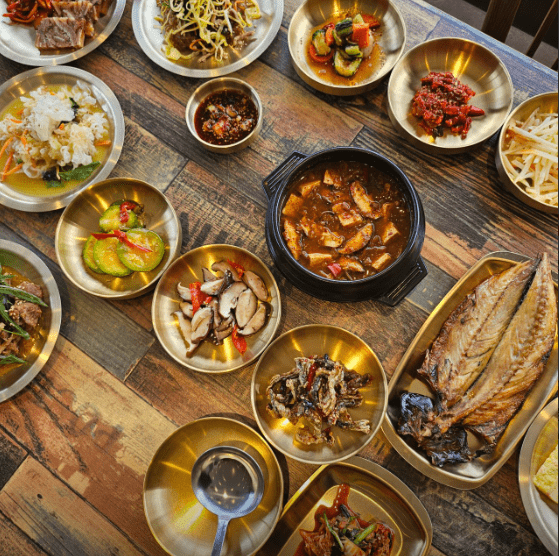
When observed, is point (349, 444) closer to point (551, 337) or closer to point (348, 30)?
point (551, 337)

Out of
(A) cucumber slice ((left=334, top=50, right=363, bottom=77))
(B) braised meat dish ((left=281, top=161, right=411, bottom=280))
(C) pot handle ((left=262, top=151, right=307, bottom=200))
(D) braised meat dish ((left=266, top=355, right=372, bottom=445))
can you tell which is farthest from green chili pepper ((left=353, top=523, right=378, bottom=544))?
(A) cucumber slice ((left=334, top=50, right=363, bottom=77))

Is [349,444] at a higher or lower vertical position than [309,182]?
lower

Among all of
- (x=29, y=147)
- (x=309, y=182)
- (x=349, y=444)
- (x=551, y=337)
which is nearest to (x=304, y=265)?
(x=309, y=182)

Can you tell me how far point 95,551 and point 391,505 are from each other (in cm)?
159

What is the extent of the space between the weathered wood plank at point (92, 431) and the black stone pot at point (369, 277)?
1138 millimetres

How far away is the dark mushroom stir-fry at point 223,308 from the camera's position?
248 cm

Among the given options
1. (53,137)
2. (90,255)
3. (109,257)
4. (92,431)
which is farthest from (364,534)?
(53,137)

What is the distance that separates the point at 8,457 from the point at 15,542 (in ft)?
1.47

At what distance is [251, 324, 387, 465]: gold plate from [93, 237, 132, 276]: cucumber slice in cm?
92

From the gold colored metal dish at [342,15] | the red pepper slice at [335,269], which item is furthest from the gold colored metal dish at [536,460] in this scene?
the gold colored metal dish at [342,15]

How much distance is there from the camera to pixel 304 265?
2379 mm

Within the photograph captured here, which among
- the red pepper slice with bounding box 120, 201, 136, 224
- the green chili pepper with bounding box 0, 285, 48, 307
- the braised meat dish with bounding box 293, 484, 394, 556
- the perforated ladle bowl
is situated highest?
the red pepper slice with bounding box 120, 201, 136, 224

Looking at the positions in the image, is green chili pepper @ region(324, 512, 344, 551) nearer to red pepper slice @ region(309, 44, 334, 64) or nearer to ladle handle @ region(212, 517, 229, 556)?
ladle handle @ region(212, 517, 229, 556)

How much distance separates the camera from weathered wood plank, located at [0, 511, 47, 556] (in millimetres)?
2570
